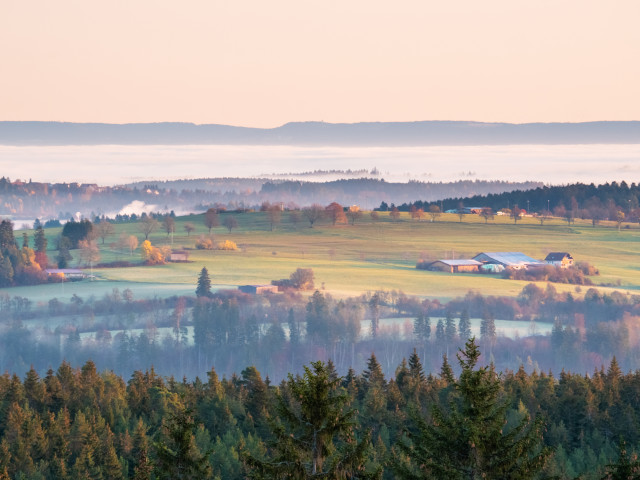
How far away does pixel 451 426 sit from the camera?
53812mm

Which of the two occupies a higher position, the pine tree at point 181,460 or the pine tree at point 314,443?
the pine tree at point 314,443

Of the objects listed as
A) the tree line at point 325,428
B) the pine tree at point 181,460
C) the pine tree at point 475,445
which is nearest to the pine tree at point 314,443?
the tree line at point 325,428

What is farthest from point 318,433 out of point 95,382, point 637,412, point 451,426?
point 95,382

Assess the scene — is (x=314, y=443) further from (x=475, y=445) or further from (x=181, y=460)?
(x=181, y=460)

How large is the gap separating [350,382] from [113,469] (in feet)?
233

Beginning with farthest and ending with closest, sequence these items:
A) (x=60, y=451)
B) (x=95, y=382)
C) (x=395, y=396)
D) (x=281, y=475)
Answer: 1. (x=95, y=382)
2. (x=395, y=396)
3. (x=60, y=451)
4. (x=281, y=475)

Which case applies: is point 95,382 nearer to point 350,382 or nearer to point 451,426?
point 350,382

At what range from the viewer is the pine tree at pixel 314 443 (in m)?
51.4

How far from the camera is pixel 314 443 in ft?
171

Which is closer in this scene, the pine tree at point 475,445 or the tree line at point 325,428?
the tree line at point 325,428

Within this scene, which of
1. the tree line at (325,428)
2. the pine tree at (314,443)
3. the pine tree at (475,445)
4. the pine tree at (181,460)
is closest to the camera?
the pine tree at (314,443)

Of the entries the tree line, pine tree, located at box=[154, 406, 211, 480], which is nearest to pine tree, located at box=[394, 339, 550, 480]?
the tree line

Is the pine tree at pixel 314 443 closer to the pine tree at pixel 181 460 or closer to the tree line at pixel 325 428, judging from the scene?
the tree line at pixel 325 428

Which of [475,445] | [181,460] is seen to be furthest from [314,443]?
[181,460]
